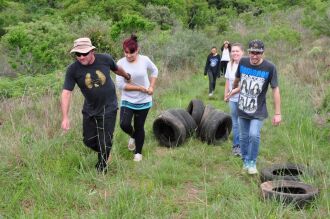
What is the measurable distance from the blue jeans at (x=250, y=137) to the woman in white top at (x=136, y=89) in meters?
1.41

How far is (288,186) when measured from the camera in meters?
5.24

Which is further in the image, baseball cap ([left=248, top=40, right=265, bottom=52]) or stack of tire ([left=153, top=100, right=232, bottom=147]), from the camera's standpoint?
stack of tire ([left=153, top=100, right=232, bottom=147])

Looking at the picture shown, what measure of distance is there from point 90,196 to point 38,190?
61cm

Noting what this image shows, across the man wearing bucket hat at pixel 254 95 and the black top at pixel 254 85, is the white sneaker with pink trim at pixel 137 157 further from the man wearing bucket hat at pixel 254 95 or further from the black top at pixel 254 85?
the black top at pixel 254 85

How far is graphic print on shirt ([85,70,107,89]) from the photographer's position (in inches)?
217

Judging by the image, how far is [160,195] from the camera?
204 inches

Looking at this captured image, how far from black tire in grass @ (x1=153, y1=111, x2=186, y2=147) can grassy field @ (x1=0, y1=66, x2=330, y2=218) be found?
15 cm

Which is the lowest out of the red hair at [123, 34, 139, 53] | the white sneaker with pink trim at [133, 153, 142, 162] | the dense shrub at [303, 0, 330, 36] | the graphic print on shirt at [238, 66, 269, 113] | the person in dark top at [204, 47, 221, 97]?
the white sneaker with pink trim at [133, 153, 142, 162]

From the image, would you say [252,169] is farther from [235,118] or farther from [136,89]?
[136,89]

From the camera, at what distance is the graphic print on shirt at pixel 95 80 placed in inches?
217

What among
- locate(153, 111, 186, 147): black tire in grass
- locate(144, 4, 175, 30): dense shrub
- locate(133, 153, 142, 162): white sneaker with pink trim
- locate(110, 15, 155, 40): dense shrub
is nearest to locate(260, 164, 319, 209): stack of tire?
locate(133, 153, 142, 162): white sneaker with pink trim

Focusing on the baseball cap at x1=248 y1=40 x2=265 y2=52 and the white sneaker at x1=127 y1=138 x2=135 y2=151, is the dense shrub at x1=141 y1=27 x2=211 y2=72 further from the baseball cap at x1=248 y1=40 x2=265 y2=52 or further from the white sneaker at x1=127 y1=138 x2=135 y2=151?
the baseball cap at x1=248 y1=40 x2=265 y2=52

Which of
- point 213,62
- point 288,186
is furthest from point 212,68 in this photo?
point 288,186

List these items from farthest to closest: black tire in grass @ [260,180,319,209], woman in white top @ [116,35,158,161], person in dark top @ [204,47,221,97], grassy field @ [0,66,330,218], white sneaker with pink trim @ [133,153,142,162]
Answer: person in dark top @ [204,47,221,97]
white sneaker with pink trim @ [133,153,142,162]
woman in white top @ [116,35,158,161]
black tire in grass @ [260,180,319,209]
grassy field @ [0,66,330,218]
